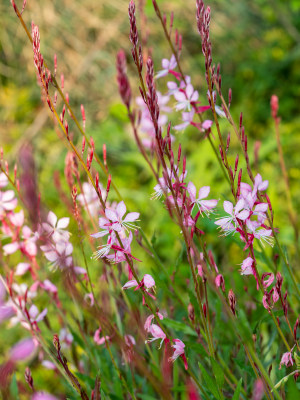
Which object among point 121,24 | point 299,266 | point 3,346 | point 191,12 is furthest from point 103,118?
point 299,266

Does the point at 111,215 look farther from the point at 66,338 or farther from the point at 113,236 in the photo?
the point at 66,338

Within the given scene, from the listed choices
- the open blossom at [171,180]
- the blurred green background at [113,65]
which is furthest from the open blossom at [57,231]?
the blurred green background at [113,65]

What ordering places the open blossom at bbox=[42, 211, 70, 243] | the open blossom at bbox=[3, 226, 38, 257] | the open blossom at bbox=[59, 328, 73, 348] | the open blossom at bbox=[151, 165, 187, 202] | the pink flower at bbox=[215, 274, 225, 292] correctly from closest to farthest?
the open blossom at bbox=[151, 165, 187, 202]
the pink flower at bbox=[215, 274, 225, 292]
the open blossom at bbox=[42, 211, 70, 243]
the open blossom at bbox=[3, 226, 38, 257]
the open blossom at bbox=[59, 328, 73, 348]

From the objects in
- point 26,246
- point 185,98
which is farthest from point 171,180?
point 26,246

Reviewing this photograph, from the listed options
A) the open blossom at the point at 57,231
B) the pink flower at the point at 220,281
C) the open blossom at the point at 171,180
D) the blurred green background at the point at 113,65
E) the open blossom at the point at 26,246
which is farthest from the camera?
the blurred green background at the point at 113,65

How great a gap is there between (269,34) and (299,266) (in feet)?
11.5

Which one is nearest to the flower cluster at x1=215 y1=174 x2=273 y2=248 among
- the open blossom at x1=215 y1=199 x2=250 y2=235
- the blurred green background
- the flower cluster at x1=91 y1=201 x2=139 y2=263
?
→ the open blossom at x1=215 y1=199 x2=250 y2=235

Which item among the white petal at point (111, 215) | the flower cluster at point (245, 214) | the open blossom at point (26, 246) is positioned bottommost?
the open blossom at point (26, 246)

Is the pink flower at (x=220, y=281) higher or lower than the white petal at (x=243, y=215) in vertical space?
lower

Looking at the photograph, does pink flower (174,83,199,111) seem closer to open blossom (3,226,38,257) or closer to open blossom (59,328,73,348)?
open blossom (3,226,38,257)

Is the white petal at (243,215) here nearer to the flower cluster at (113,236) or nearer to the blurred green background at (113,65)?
the flower cluster at (113,236)

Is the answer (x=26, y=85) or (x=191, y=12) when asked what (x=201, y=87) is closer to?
(x=191, y=12)

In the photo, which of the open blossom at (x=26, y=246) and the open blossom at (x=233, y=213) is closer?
the open blossom at (x=233, y=213)

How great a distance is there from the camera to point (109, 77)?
182 inches
